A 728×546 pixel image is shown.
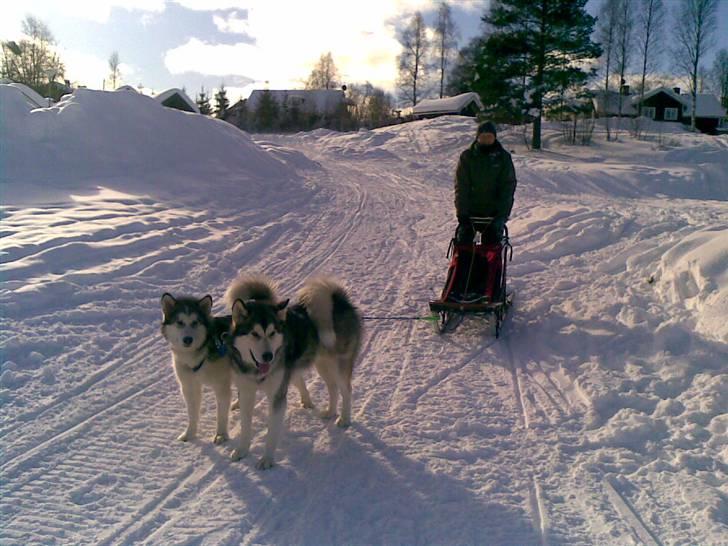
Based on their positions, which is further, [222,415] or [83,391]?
[83,391]

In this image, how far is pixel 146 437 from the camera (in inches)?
179

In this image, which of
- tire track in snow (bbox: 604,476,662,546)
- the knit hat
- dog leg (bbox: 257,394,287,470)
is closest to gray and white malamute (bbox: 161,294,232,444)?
dog leg (bbox: 257,394,287,470)

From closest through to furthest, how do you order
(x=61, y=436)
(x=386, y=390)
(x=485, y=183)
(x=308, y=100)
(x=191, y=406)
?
(x=61, y=436) → (x=191, y=406) → (x=386, y=390) → (x=485, y=183) → (x=308, y=100)

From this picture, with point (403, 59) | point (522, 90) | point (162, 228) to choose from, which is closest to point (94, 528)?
point (162, 228)

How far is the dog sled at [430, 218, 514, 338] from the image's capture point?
6.82m

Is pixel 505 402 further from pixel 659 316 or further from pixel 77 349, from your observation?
pixel 77 349

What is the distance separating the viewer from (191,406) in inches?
179

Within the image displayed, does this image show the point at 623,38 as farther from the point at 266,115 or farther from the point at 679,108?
the point at 266,115

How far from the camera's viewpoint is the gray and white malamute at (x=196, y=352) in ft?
14.0

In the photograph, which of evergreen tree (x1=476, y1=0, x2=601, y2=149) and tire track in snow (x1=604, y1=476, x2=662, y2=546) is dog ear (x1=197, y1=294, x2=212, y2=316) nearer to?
tire track in snow (x1=604, y1=476, x2=662, y2=546)

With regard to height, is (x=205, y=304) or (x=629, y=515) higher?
(x=205, y=304)

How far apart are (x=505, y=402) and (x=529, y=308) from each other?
2700 millimetres

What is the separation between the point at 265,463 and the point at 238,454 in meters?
0.26

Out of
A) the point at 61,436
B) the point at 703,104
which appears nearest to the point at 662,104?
the point at 703,104
